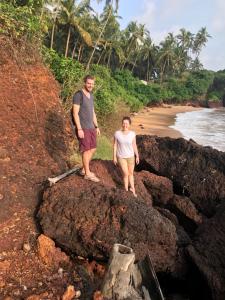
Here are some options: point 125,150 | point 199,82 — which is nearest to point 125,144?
point 125,150

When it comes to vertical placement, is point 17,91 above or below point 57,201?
above

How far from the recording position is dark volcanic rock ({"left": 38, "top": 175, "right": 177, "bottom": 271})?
16.4 feet

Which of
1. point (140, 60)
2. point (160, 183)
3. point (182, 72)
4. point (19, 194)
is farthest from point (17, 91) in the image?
point (182, 72)

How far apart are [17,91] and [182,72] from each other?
6501 centimetres

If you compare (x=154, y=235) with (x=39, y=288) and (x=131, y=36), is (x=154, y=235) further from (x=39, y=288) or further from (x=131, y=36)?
(x=131, y=36)

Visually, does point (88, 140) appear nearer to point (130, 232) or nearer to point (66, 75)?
point (130, 232)

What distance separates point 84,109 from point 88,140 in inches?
19.6

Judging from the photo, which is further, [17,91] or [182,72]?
[182,72]

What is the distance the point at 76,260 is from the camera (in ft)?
16.6

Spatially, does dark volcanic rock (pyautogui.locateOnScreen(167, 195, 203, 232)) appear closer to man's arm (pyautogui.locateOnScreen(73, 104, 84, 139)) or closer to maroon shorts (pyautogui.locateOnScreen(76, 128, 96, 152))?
maroon shorts (pyautogui.locateOnScreen(76, 128, 96, 152))

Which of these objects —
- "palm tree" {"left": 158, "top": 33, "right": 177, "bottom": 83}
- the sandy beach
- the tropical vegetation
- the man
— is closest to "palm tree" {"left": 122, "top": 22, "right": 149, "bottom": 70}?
the tropical vegetation

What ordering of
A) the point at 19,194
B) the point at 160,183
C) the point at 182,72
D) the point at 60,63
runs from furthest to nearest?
1. the point at 182,72
2. the point at 60,63
3. the point at 160,183
4. the point at 19,194

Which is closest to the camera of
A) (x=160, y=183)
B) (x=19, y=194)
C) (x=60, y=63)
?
(x=19, y=194)

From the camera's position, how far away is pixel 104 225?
16.6 feet
